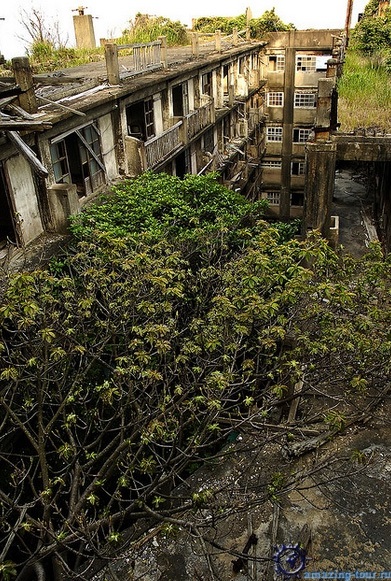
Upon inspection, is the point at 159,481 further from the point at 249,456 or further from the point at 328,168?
the point at 328,168

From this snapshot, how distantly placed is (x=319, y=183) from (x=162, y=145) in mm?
6299

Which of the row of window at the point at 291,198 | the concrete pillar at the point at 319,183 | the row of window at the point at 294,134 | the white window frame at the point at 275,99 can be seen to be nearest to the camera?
the concrete pillar at the point at 319,183

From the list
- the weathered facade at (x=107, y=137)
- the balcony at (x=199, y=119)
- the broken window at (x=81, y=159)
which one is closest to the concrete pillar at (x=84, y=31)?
the weathered facade at (x=107, y=137)

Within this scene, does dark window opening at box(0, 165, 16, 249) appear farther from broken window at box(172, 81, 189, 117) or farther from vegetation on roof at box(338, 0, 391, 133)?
broken window at box(172, 81, 189, 117)

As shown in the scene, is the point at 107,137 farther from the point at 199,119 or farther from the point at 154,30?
the point at 154,30

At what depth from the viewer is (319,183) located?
51.1 ft

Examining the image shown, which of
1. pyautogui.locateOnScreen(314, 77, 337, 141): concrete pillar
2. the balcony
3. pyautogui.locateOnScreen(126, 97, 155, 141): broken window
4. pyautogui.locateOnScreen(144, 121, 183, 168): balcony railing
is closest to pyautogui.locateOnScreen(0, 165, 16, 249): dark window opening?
pyautogui.locateOnScreen(144, 121, 183, 168): balcony railing

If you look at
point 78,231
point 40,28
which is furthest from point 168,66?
point 40,28

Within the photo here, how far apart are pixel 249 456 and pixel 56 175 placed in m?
8.90

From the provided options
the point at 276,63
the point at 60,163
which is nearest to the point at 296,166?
the point at 276,63

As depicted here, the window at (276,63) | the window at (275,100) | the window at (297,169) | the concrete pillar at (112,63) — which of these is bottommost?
the window at (297,169)

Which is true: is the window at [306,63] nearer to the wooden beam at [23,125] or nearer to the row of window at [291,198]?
the row of window at [291,198]

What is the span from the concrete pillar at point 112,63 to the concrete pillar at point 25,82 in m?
4.79

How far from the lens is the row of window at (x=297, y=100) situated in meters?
36.9
